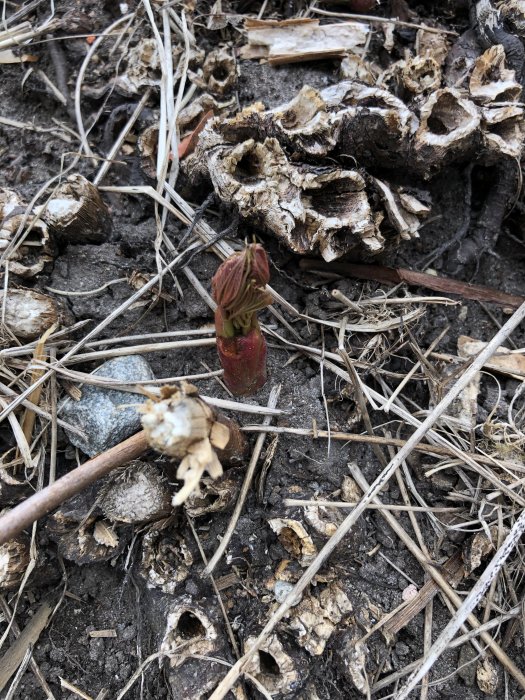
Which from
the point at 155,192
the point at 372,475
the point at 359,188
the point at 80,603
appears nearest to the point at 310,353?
the point at 372,475

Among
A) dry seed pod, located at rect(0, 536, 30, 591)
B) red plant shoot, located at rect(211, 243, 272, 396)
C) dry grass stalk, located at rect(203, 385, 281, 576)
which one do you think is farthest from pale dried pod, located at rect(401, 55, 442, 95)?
dry seed pod, located at rect(0, 536, 30, 591)

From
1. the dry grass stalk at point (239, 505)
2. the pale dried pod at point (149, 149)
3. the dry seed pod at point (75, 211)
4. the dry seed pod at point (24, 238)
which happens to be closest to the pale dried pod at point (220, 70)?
the pale dried pod at point (149, 149)

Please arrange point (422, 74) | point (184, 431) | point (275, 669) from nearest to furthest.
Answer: point (184, 431) → point (275, 669) → point (422, 74)

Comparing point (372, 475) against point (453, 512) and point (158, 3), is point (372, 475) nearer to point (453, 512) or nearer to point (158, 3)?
point (453, 512)

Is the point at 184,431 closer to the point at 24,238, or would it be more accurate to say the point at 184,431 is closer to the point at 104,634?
the point at 104,634

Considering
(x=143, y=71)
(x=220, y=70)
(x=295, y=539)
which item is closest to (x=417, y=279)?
(x=295, y=539)

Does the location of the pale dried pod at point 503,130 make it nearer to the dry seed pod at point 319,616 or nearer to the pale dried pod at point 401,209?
the pale dried pod at point 401,209
